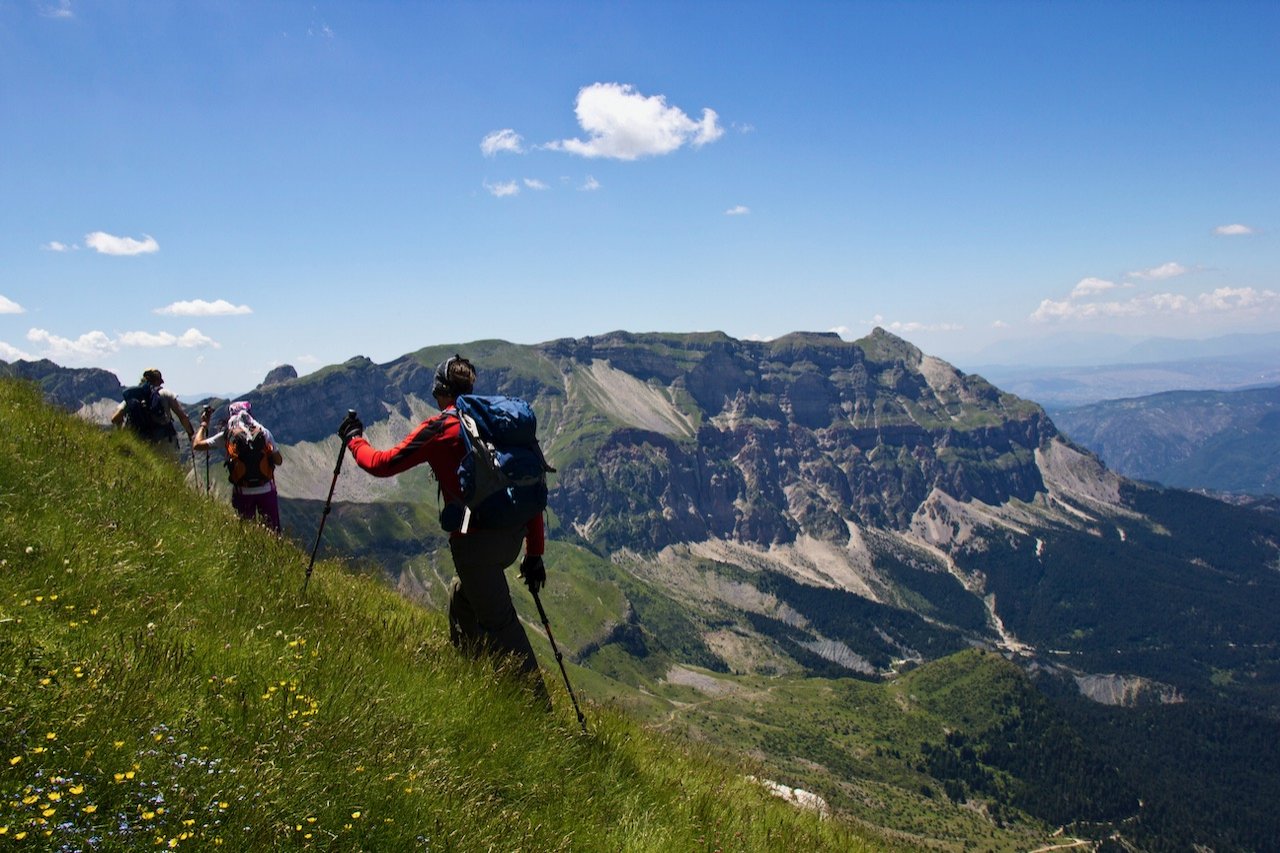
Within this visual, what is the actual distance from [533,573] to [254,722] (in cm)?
454

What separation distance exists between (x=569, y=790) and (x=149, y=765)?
319 cm

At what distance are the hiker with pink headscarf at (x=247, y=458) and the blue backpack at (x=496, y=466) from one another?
21.8 ft

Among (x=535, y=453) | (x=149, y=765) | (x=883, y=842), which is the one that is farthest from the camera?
(x=883, y=842)

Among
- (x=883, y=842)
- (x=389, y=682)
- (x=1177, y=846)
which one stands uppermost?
(x=389, y=682)

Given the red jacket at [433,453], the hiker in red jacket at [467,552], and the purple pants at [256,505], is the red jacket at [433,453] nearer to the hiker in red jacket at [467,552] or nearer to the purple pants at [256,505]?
the hiker in red jacket at [467,552]

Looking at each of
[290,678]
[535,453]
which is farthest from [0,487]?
[535,453]

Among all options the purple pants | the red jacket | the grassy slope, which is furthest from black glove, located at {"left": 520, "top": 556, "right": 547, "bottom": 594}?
the purple pants

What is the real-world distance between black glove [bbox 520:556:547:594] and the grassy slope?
126 centimetres

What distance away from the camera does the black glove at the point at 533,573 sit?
8344 millimetres

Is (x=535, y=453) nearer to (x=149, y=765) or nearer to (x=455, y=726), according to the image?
(x=455, y=726)

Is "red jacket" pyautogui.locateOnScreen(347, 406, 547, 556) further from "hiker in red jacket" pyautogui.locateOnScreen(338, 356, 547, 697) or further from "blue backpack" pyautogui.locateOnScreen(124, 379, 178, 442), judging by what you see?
"blue backpack" pyautogui.locateOnScreen(124, 379, 178, 442)

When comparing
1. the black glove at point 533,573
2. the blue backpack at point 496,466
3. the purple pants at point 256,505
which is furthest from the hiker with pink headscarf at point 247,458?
the blue backpack at point 496,466

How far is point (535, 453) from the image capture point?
743 centimetres

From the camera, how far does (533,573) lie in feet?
28.4
